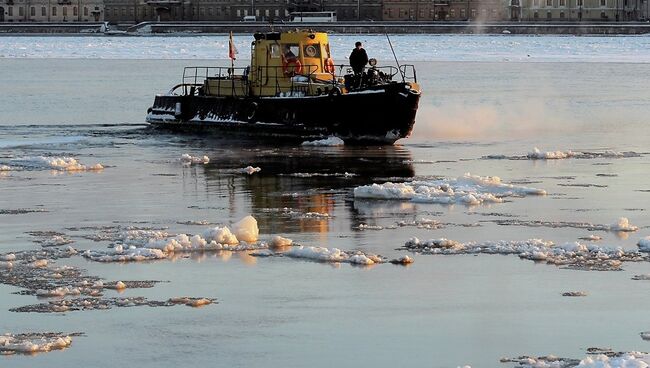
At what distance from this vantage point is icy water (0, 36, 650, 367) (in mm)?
12078

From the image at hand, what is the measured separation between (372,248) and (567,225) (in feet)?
8.72

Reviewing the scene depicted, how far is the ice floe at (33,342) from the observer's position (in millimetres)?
11766

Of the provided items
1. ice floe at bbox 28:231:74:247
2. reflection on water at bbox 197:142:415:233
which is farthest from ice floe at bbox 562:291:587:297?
ice floe at bbox 28:231:74:247

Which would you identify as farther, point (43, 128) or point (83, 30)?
point (83, 30)

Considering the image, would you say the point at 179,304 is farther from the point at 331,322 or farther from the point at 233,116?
the point at 233,116

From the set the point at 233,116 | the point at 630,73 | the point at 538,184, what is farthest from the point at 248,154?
the point at 630,73

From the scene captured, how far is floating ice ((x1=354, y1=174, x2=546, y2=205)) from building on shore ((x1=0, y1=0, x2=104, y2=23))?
495 feet

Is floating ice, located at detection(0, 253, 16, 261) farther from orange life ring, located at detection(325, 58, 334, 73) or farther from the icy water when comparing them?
orange life ring, located at detection(325, 58, 334, 73)

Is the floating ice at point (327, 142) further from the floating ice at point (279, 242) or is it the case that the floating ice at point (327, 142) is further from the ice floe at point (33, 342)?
the ice floe at point (33, 342)

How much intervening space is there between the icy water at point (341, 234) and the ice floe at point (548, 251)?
0.68ft

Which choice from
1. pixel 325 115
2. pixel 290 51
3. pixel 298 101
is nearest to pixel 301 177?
pixel 325 115

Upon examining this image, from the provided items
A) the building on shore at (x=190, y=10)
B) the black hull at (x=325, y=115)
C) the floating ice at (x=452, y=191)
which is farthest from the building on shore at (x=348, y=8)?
the floating ice at (x=452, y=191)

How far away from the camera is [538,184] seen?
22.2 meters

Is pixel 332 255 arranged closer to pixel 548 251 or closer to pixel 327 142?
pixel 548 251
